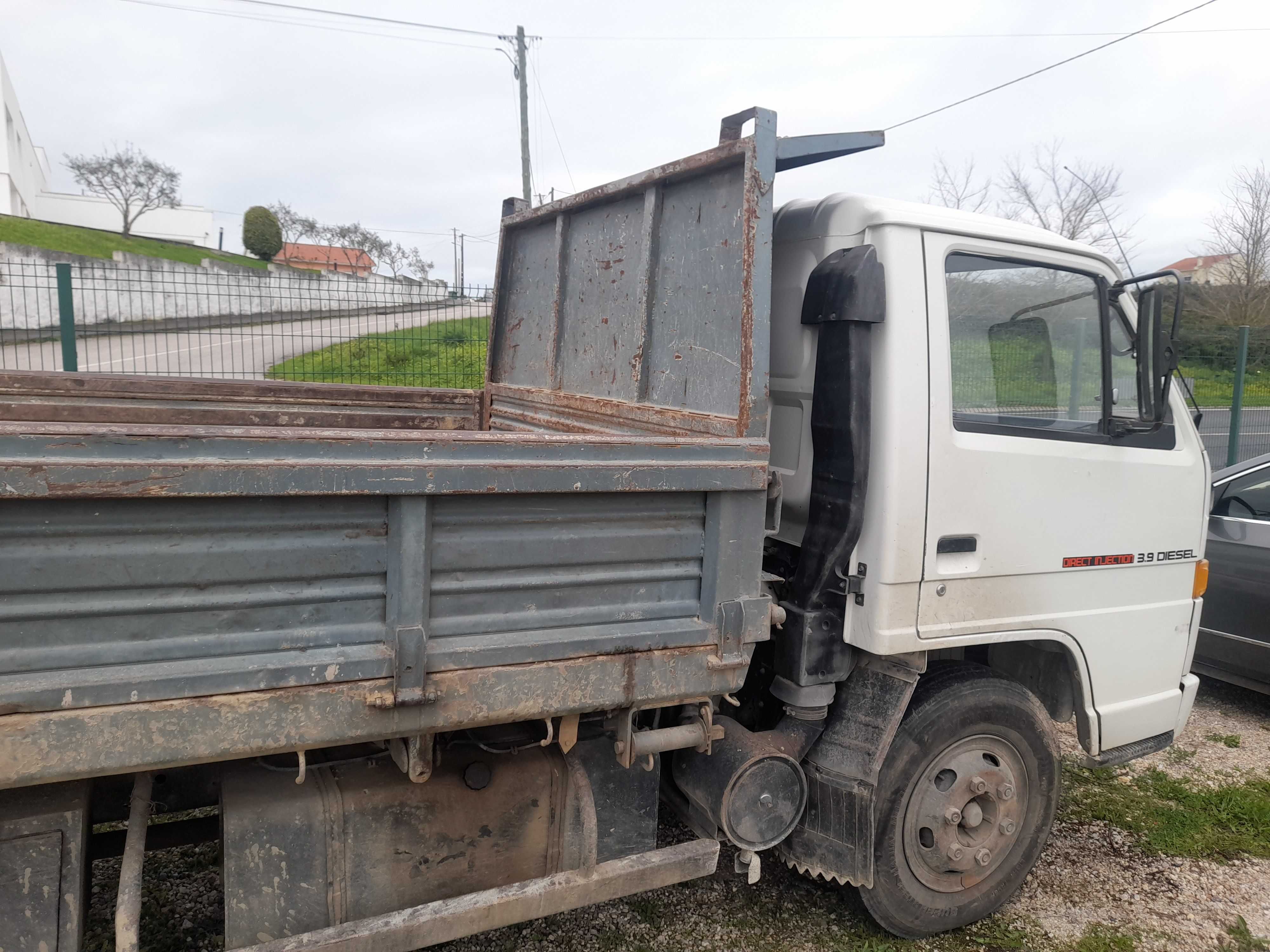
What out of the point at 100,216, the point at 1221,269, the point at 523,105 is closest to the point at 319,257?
the point at 100,216

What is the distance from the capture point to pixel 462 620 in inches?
80.4

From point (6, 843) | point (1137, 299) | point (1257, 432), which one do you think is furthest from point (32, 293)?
point (1257, 432)

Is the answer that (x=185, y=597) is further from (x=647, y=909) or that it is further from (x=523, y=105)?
(x=523, y=105)

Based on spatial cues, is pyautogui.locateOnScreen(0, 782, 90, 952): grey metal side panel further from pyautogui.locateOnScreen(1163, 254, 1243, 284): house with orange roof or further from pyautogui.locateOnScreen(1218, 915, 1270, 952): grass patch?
pyautogui.locateOnScreen(1163, 254, 1243, 284): house with orange roof

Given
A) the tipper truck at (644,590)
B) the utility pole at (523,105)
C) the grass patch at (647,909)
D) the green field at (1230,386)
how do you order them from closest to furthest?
the tipper truck at (644,590) → the grass patch at (647,909) → the green field at (1230,386) → the utility pole at (523,105)

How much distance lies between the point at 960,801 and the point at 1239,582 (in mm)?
3150

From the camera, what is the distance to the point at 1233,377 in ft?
34.8

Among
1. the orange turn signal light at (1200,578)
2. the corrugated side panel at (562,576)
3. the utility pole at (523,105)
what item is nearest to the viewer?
the corrugated side panel at (562,576)

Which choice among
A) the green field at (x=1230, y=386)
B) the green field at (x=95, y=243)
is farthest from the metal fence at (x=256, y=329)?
the green field at (x=95, y=243)

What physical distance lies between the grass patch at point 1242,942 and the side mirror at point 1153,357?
75.1 inches

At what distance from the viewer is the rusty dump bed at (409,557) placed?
1677 mm

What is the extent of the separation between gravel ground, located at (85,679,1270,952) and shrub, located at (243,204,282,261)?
3630 cm

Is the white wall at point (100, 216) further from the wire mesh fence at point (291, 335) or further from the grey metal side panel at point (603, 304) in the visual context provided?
the grey metal side panel at point (603, 304)

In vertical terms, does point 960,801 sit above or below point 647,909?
above
